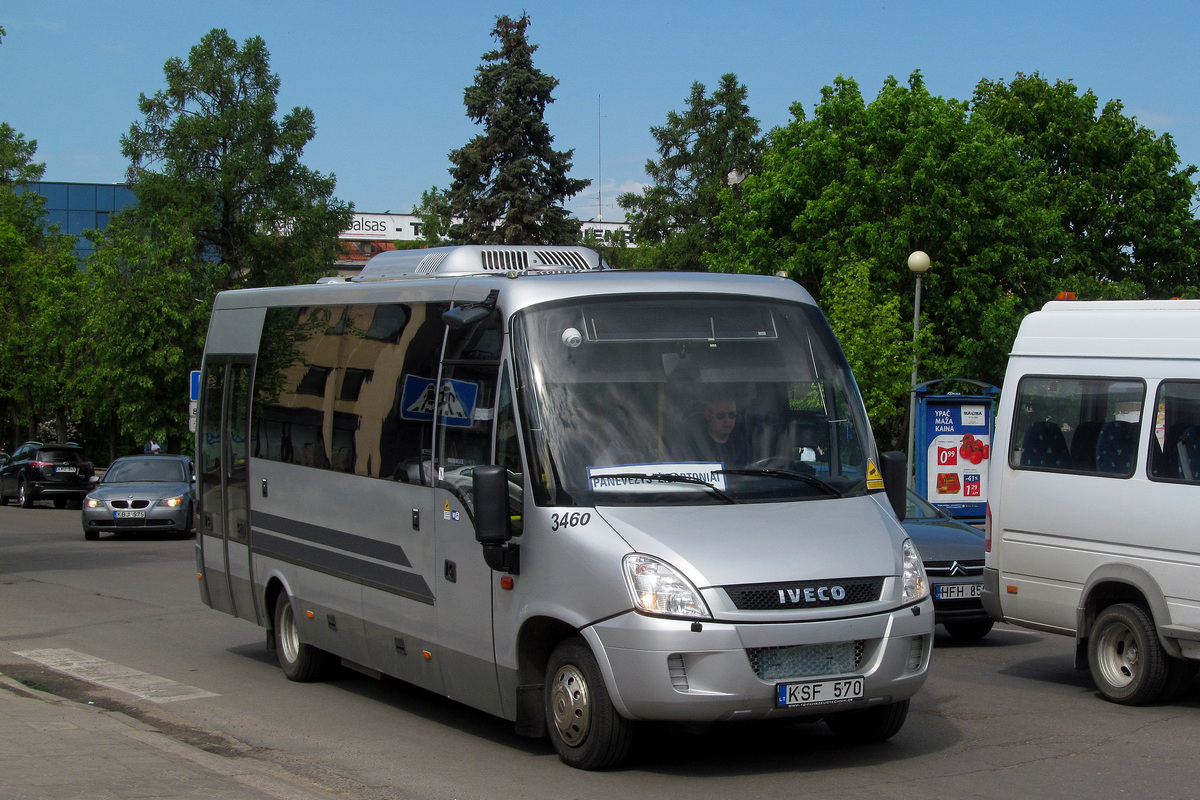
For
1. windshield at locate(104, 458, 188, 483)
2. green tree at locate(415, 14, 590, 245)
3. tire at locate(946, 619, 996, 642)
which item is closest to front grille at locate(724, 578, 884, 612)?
tire at locate(946, 619, 996, 642)

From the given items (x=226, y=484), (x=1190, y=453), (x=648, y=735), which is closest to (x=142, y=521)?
(x=226, y=484)

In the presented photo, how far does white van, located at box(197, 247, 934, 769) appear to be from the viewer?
6449mm

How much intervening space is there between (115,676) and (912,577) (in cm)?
652

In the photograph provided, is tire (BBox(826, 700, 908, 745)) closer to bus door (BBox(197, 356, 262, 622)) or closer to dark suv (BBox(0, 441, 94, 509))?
bus door (BBox(197, 356, 262, 622))

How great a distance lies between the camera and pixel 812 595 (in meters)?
6.51

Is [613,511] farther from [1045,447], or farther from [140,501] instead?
[140,501]

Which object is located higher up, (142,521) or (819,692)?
(819,692)

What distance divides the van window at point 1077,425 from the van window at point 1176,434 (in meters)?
0.16

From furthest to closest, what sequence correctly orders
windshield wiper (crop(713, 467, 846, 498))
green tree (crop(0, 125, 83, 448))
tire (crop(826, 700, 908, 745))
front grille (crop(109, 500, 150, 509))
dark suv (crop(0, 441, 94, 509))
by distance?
green tree (crop(0, 125, 83, 448)) → dark suv (crop(0, 441, 94, 509)) → front grille (crop(109, 500, 150, 509)) → tire (crop(826, 700, 908, 745)) → windshield wiper (crop(713, 467, 846, 498))

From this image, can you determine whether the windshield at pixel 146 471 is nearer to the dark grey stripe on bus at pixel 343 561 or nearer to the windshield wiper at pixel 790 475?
the dark grey stripe on bus at pixel 343 561

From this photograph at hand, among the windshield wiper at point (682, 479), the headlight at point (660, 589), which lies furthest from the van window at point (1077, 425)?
the headlight at point (660, 589)

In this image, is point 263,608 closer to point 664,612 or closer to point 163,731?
point 163,731

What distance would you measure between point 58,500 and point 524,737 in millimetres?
35727

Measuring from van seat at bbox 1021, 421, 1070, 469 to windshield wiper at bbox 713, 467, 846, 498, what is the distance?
3217mm
